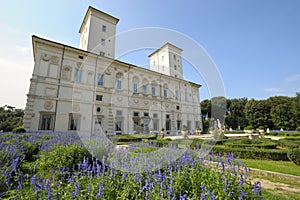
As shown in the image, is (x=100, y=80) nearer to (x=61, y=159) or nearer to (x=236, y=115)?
(x=61, y=159)

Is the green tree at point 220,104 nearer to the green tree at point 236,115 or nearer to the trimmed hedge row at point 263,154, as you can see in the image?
the trimmed hedge row at point 263,154

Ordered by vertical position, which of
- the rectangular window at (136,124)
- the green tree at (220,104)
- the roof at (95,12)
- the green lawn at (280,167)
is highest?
the roof at (95,12)

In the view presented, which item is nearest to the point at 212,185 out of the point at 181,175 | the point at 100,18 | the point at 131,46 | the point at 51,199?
the point at 181,175

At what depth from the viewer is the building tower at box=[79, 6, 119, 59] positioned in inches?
935

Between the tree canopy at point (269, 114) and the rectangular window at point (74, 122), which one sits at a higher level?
the tree canopy at point (269, 114)

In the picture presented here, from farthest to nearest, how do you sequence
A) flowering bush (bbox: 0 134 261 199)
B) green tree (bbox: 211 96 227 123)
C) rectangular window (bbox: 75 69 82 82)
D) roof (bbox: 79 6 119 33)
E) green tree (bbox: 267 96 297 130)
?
green tree (bbox: 267 96 297 130) → roof (bbox: 79 6 119 33) → rectangular window (bbox: 75 69 82 82) → green tree (bbox: 211 96 227 123) → flowering bush (bbox: 0 134 261 199)

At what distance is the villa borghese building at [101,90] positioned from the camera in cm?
1706

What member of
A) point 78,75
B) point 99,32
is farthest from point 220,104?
point 99,32

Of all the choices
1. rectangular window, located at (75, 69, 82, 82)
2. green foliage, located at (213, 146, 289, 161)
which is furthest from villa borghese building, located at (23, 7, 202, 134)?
green foliage, located at (213, 146, 289, 161)

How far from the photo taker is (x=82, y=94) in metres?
19.4

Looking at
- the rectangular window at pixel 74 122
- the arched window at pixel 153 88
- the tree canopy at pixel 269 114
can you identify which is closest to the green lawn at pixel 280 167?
the rectangular window at pixel 74 122

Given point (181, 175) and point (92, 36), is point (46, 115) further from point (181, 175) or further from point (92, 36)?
point (181, 175)

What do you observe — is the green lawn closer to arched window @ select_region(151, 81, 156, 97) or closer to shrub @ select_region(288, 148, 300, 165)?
shrub @ select_region(288, 148, 300, 165)

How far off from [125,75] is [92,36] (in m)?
8.57
